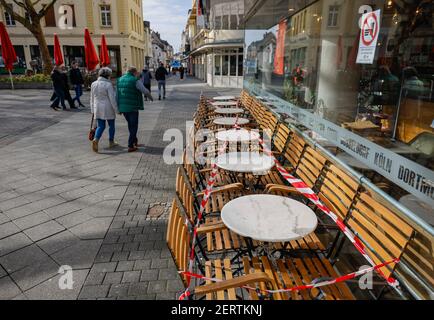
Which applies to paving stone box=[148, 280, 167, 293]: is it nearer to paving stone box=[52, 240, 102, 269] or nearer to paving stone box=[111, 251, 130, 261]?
paving stone box=[111, 251, 130, 261]

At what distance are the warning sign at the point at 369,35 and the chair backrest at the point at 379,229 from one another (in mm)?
2115

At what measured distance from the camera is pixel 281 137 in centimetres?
549

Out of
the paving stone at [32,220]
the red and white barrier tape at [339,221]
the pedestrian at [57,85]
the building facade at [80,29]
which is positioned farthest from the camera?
the building facade at [80,29]

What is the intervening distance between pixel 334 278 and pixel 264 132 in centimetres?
471

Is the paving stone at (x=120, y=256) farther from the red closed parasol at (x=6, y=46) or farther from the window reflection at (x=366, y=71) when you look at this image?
the red closed parasol at (x=6, y=46)

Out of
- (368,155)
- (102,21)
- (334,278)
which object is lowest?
(334,278)

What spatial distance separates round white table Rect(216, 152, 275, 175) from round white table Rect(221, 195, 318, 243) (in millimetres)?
809

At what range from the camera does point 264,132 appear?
22.2 ft

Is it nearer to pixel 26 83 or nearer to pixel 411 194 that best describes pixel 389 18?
pixel 411 194

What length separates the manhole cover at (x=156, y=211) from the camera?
425 cm

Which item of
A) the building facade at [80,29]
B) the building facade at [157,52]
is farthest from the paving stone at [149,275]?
the building facade at [157,52]

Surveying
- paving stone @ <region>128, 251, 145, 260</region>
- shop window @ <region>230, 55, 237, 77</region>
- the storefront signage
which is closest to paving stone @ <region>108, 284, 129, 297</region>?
paving stone @ <region>128, 251, 145, 260</region>
